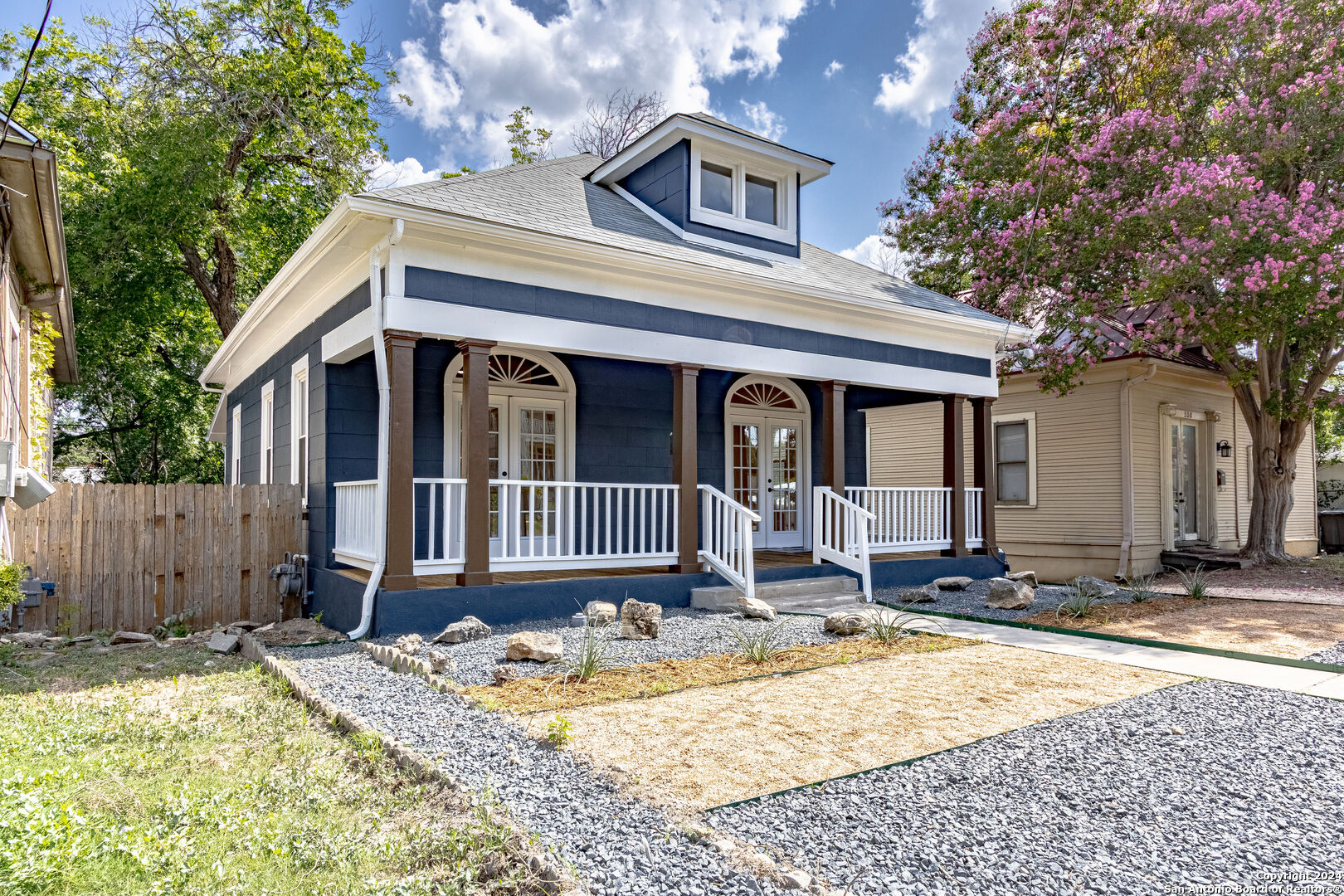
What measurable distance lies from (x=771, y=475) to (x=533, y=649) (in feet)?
20.9

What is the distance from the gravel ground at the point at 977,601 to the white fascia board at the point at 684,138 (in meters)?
5.46

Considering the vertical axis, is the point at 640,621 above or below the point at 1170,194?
below

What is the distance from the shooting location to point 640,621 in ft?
20.5

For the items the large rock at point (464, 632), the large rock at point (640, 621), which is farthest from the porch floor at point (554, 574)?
the large rock at point (640, 621)

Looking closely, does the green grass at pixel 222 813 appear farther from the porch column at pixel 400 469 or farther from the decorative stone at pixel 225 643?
the porch column at pixel 400 469

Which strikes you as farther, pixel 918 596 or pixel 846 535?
pixel 846 535

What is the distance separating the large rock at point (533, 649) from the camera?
5.29m

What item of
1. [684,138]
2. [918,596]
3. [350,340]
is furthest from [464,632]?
[684,138]

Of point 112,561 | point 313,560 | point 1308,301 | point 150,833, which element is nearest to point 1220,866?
point 150,833

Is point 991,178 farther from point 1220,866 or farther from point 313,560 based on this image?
point 1220,866

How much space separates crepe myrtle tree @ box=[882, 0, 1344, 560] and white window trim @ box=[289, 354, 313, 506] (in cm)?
840

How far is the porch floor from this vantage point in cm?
697

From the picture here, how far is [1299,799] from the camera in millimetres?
2986

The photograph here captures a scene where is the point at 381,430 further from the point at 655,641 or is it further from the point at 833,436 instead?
the point at 833,436
